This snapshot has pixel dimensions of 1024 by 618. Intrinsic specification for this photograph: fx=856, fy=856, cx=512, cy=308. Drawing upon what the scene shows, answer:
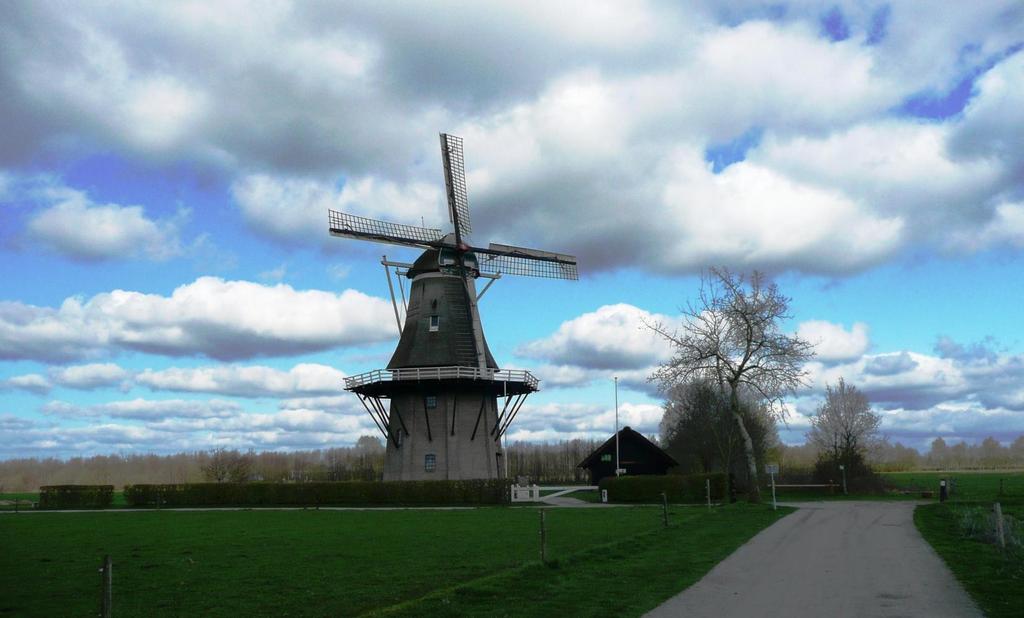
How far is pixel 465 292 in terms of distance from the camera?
152 feet

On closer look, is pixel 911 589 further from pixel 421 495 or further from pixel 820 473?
pixel 820 473

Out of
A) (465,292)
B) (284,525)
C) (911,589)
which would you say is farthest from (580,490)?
(911,589)

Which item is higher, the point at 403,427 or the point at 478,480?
the point at 403,427

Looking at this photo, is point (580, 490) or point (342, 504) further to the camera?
point (580, 490)

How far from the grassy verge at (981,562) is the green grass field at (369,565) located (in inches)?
169

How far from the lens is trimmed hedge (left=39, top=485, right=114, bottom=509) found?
51.9 m

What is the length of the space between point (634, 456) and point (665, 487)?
15.8 metres

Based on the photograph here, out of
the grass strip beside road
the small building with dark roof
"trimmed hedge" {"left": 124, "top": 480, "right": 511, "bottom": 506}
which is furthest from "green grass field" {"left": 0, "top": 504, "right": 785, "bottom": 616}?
the small building with dark roof

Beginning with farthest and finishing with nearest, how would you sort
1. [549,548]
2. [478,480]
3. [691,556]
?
[478,480] → [549,548] → [691,556]

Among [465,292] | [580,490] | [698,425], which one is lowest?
[580,490]

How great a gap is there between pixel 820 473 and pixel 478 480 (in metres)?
25.0

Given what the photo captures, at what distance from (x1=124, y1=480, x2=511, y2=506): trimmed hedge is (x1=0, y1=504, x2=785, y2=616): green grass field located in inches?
525

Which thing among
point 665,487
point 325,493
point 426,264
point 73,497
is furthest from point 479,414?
point 73,497

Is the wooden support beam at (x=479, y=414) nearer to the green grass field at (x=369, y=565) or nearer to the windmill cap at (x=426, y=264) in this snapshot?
the windmill cap at (x=426, y=264)
